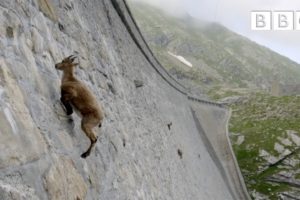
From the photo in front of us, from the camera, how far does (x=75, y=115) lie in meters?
6.65

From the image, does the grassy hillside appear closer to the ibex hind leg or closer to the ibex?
the ibex hind leg

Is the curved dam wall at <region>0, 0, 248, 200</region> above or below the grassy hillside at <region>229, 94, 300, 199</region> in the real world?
above

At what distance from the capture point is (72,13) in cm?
890


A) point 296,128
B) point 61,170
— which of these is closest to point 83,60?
point 61,170

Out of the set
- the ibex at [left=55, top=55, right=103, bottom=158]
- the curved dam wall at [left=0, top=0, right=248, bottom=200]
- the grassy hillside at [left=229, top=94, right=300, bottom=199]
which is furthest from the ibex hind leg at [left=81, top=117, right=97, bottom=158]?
the grassy hillside at [left=229, top=94, right=300, bottom=199]

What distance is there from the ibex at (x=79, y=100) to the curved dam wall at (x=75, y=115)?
0.14 m

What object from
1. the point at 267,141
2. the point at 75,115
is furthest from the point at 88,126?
the point at 267,141

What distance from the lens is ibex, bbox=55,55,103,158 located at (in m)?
6.25

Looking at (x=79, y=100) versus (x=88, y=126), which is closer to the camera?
(x=79, y=100)

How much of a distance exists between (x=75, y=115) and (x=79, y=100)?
463 mm

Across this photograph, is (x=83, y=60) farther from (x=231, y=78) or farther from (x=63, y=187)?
(x=231, y=78)

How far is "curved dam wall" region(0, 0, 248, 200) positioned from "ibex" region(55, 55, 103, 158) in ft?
0.47

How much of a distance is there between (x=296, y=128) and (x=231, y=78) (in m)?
120

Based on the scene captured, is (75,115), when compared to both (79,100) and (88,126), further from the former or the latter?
(79,100)
